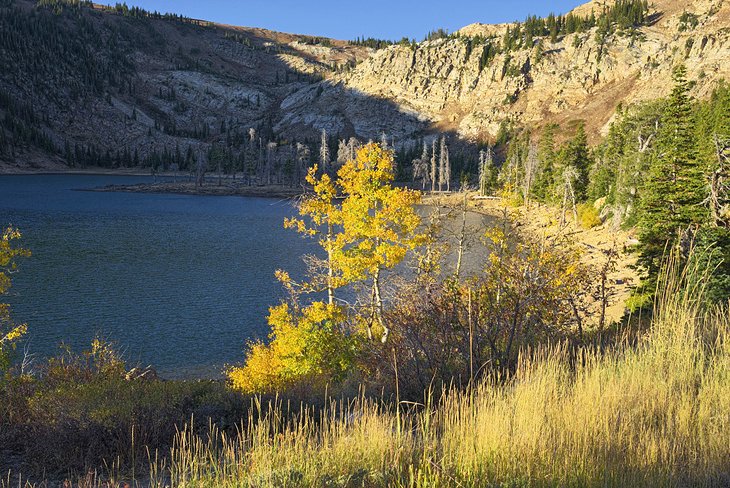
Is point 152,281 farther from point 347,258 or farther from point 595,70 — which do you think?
point 595,70

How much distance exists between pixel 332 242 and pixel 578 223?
52.5 m

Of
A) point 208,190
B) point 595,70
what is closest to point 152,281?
point 208,190

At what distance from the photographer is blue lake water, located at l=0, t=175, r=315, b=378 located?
29.4m

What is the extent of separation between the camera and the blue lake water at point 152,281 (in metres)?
29.4

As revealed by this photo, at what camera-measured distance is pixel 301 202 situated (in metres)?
21.8

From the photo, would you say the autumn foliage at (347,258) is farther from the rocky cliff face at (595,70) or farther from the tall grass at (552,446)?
the rocky cliff face at (595,70)

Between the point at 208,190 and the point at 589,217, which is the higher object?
the point at 208,190

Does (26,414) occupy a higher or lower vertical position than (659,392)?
lower

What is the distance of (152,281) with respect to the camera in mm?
42531

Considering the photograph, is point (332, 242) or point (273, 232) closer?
point (332, 242)

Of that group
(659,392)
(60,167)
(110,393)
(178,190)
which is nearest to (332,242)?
(110,393)

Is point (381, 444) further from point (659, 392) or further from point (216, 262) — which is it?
point (216, 262)

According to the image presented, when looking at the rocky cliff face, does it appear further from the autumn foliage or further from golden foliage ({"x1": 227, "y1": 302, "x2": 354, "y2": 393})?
golden foliage ({"x1": 227, "y1": 302, "x2": 354, "y2": 393})

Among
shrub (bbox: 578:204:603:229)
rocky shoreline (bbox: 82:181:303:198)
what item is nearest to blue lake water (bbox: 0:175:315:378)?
shrub (bbox: 578:204:603:229)
